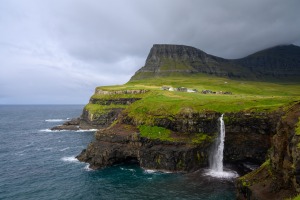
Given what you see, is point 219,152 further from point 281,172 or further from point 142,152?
point 281,172

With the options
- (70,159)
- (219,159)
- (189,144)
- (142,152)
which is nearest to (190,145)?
(189,144)

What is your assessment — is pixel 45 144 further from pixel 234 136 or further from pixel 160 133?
pixel 234 136

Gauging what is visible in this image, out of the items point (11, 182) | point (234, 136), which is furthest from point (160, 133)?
point (11, 182)

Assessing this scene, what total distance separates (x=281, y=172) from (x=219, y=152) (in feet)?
96.3

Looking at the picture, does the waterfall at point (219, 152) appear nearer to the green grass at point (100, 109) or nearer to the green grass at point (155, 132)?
the green grass at point (155, 132)

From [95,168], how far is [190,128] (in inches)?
1047

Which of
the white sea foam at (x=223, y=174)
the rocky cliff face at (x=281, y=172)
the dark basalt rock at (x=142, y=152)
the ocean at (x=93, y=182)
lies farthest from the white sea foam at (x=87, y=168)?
the rocky cliff face at (x=281, y=172)

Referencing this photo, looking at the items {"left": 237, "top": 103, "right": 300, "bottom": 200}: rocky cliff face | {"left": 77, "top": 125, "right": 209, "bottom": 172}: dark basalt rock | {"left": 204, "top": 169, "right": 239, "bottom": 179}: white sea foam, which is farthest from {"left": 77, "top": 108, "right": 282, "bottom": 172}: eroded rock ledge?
{"left": 237, "top": 103, "right": 300, "bottom": 200}: rocky cliff face

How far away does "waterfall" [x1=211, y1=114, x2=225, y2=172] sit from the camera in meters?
62.8

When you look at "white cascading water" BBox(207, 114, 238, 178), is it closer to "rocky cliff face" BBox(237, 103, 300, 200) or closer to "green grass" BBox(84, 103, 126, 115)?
"rocky cliff face" BBox(237, 103, 300, 200)

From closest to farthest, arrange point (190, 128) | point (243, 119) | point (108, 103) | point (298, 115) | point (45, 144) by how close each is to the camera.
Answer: point (298, 115), point (243, 119), point (190, 128), point (45, 144), point (108, 103)

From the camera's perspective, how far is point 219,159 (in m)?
63.4

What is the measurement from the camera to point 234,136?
217 ft

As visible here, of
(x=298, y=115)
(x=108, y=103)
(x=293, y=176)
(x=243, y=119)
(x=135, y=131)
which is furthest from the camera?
(x=108, y=103)
